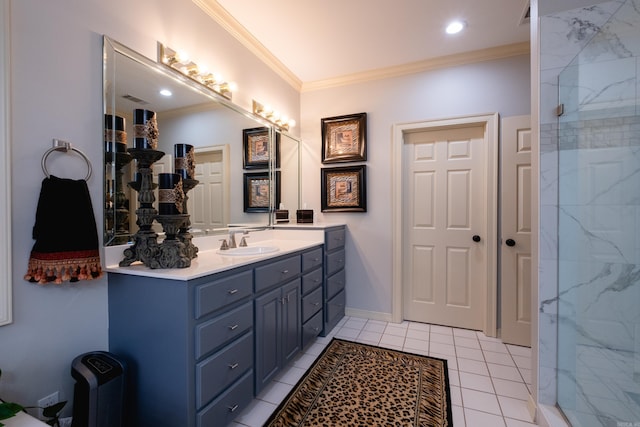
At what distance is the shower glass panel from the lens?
1.38 metres

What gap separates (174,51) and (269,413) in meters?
2.24

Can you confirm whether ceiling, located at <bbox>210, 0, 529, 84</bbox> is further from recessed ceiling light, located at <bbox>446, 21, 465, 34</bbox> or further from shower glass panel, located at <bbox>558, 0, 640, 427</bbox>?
shower glass panel, located at <bbox>558, 0, 640, 427</bbox>

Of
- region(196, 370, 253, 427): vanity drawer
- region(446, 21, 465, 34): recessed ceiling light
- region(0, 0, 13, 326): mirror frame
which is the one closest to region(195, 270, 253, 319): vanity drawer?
region(196, 370, 253, 427): vanity drawer

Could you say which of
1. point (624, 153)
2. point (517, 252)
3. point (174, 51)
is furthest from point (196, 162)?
point (517, 252)

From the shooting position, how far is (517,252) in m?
2.56

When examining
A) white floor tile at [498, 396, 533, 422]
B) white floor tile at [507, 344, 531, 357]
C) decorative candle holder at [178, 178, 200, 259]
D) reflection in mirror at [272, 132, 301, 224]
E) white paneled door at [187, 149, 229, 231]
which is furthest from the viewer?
reflection in mirror at [272, 132, 301, 224]

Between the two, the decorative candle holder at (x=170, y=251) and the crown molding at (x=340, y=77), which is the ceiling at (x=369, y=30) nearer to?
the crown molding at (x=340, y=77)

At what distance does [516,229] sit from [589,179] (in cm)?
115

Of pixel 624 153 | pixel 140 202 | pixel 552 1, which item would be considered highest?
pixel 552 1

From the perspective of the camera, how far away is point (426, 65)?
283cm

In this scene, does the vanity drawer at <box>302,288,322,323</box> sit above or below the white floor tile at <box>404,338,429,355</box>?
above

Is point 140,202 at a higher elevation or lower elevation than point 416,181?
lower

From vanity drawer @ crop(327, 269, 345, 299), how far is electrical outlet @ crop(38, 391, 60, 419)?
191 cm

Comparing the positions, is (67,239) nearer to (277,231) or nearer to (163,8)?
(163,8)
